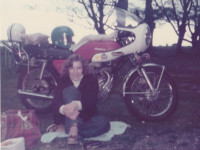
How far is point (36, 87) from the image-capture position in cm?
513

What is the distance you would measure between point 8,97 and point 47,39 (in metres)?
2.83

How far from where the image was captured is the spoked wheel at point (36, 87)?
5109 millimetres

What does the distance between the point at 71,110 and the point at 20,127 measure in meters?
0.75

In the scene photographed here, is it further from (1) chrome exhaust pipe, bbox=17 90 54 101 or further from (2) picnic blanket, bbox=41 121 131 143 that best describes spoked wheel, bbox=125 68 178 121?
(1) chrome exhaust pipe, bbox=17 90 54 101

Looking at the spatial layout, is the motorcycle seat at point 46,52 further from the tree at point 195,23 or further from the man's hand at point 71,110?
the tree at point 195,23

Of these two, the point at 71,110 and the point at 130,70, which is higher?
the point at 130,70

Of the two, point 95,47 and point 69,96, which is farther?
point 95,47

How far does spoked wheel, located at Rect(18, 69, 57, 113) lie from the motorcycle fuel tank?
2.67ft

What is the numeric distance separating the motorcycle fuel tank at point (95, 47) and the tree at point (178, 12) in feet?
73.4

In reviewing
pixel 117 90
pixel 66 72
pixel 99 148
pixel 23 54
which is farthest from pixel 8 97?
pixel 99 148

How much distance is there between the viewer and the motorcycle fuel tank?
4.79m

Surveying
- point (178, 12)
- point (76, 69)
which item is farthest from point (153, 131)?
point (178, 12)

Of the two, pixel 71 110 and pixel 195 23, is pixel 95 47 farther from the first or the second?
pixel 195 23

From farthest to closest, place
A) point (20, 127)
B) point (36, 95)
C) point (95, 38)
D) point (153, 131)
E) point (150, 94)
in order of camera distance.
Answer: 1. point (36, 95)
2. point (95, 38)
3. point (150, 94)
4. point (153, 131)
5. point (20, 127)
